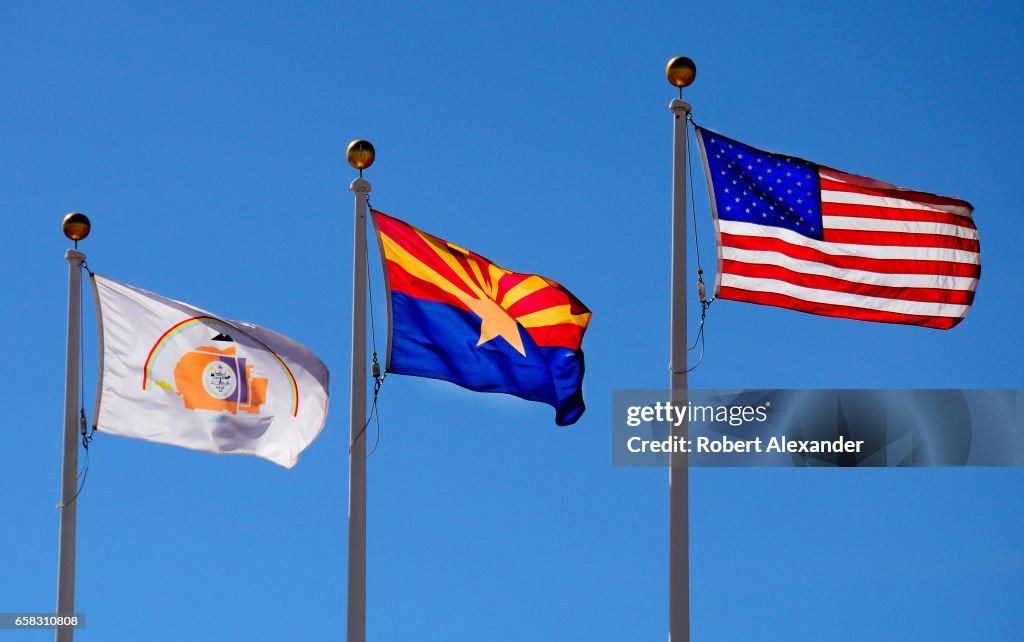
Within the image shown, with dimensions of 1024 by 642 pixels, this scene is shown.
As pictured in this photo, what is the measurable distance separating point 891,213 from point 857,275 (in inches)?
43.2

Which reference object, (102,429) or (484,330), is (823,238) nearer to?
(484,330)

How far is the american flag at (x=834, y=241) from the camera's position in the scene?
1894cm

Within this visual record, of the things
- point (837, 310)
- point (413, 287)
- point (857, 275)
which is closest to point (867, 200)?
point (857, 275)

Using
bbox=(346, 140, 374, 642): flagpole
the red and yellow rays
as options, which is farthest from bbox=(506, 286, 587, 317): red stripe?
bbox=(346, 140, 374, 642): flagpole

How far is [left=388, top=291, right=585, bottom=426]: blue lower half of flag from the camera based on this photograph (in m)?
19.8

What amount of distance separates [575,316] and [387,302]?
121 inches

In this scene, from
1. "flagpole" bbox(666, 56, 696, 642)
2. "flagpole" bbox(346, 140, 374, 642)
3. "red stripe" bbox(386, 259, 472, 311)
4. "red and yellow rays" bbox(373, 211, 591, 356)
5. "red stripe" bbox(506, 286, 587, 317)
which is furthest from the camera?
"red stripe" bbox(506, 286, 587, 317)

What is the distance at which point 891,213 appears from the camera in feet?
67.1

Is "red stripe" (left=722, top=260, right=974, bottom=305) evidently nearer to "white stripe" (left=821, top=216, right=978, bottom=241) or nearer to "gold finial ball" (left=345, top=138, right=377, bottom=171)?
"white stripe" (left=821, top=216, right=978, bottom=241)

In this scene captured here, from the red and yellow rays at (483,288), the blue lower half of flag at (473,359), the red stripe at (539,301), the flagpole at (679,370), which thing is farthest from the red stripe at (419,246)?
the flagpole at (679,370)

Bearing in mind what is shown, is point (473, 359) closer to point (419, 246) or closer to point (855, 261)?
point (419, 246)

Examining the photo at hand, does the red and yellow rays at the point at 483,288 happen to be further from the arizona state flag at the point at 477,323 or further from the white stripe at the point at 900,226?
the white stripe at the point at 900,226

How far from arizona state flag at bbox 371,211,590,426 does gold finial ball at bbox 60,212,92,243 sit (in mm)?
3872

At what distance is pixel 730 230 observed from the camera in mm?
18828
